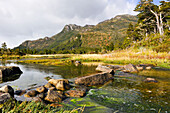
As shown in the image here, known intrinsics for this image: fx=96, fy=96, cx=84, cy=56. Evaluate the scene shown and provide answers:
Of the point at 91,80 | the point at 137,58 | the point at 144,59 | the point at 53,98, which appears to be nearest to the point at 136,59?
the point at 137,58

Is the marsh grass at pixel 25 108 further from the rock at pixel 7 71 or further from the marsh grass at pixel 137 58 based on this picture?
the marsh grass at pixel 137 58

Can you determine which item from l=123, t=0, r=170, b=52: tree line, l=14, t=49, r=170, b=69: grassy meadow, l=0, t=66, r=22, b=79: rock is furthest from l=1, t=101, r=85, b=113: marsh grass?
l=123, t=0, r=170, b=52: tree line

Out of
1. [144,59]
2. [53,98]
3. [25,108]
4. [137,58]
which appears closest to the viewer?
[25,108]

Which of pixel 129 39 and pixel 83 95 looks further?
pixel 129 39

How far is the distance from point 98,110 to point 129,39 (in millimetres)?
59826

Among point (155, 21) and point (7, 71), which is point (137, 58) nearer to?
point (155, 21)

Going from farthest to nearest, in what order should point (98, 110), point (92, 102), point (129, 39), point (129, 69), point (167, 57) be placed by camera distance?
point (129, 39) → point (167, 57) → point (129, 69) → point (92, 102) → point (98, 110)

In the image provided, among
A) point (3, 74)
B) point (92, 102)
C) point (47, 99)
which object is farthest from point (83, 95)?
point (3, 74)

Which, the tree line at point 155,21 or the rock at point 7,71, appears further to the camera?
the tree line at point 155,21

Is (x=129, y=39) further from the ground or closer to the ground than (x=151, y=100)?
further from the ground

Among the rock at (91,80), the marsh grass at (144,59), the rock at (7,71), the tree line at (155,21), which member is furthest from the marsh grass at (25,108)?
the tree line at (155,21)

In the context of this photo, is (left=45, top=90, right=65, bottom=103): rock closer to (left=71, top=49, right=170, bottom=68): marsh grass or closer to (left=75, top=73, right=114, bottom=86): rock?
(left=75, top=73, right=114, bottom=86): rock

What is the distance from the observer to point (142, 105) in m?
5.17

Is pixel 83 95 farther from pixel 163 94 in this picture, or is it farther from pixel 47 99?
pixel 163 94
